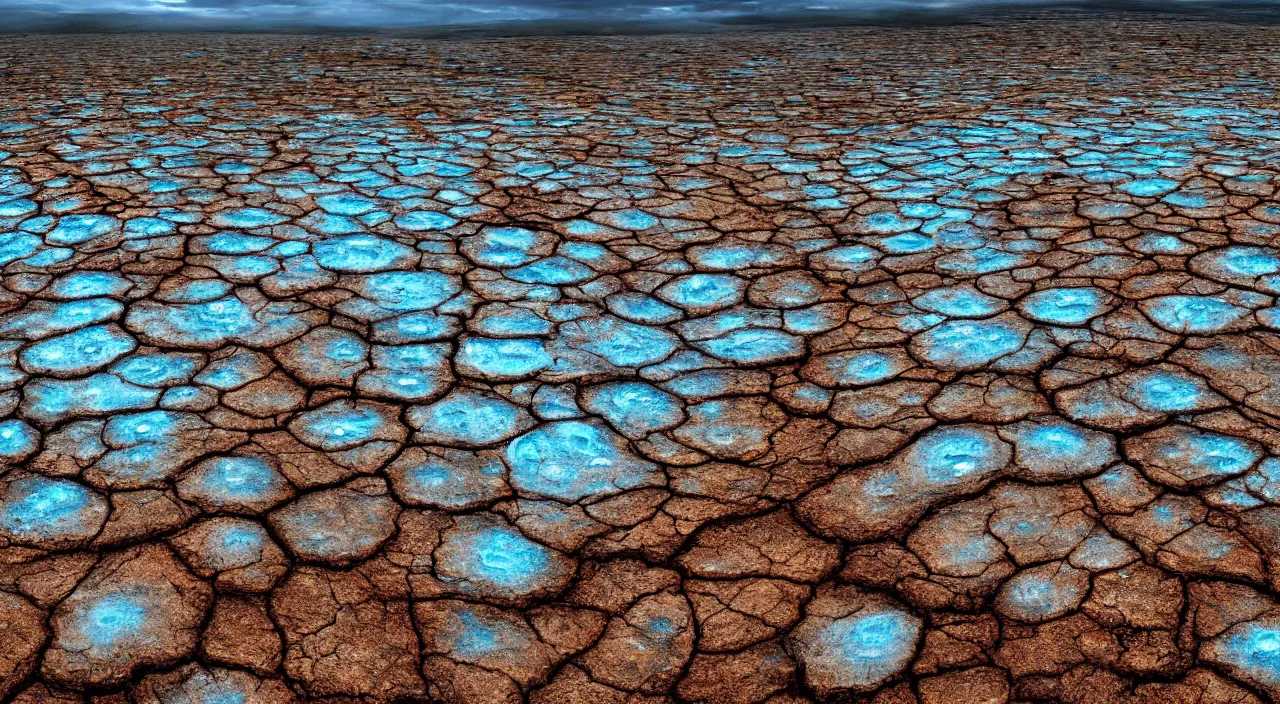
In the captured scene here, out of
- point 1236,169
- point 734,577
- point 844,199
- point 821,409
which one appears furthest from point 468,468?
point 1236,169

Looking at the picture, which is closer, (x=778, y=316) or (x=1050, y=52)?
(x=778, y=316)

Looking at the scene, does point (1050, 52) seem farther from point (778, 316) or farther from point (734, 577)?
point (734, 577)

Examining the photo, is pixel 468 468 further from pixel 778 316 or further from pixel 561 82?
pixel 561 82

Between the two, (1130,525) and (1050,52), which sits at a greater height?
(1050,52)

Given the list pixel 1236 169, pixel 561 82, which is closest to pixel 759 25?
pixel 561 82

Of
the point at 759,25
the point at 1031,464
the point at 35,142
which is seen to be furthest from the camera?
the point at 759,25

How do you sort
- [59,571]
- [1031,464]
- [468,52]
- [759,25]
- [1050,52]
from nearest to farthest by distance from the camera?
[59,571]
[1031,464]
[1050,52]
[468,52]
[759,25]
